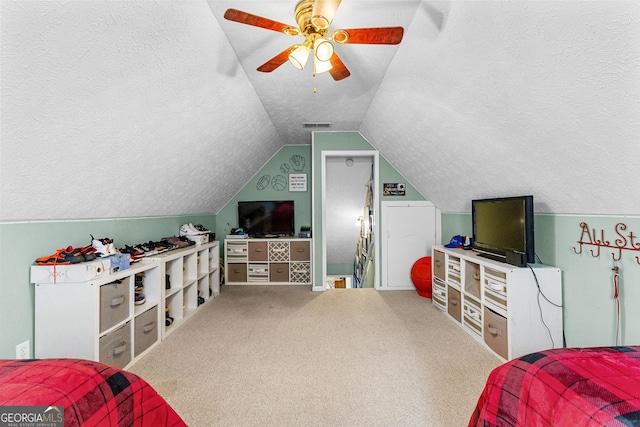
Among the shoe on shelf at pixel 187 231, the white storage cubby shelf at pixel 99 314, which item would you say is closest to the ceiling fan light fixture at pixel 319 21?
the white storage cubby shelf at pixel 99 314

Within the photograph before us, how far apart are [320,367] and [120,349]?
4.94 ft

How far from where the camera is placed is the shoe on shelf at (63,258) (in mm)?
1782

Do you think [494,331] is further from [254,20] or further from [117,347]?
[117,347]

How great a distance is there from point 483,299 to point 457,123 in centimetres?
159

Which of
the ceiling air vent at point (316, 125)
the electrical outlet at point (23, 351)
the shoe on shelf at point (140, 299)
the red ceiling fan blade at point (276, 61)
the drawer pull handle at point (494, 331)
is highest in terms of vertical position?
the ceiling air vent at point (316, 125)

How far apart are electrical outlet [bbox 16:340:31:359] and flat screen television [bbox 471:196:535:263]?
3.56 m

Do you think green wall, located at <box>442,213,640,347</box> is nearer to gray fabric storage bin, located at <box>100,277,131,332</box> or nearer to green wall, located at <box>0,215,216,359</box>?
gray fabric storage bin, located at <box>100,277,131,332</box>

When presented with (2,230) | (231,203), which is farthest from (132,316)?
(231,203)

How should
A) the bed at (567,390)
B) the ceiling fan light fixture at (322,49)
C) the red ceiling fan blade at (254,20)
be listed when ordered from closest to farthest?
the bed at (567,390) → the red ceiling fan blade at (254,20) → the ceiling fan light fixture at (322,49)

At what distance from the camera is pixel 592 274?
189 cm

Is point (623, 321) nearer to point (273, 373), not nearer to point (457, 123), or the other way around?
point (457, 123)

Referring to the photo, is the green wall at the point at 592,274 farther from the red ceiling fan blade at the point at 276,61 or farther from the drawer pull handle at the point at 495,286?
the red ceiling fan blade at the point at 276,61

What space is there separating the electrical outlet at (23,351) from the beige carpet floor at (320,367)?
65cm

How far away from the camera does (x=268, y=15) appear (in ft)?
5.59
